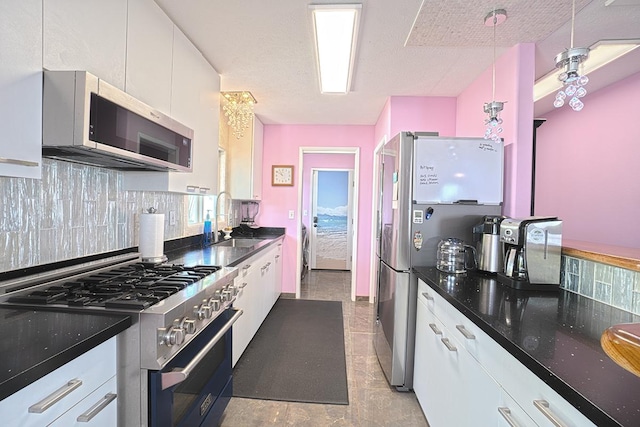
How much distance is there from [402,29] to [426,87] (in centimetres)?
104

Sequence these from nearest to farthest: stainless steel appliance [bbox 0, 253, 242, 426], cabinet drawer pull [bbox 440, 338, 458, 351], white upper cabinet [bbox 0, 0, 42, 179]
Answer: white upper cabinet [bbox 0, 0, 42, 179] → stainless steel appliance [bbox 0, 253, 242, 426] → cabinet drawer pull [bbox 440, 338, 458, 351]

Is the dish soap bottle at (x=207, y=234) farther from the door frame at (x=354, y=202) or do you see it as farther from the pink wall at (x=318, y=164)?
the pink wall at (x=318, y=164)

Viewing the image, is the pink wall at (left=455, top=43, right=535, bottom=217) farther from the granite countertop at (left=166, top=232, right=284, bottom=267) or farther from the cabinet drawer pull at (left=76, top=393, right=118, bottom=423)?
the cabinet drawer pull at (left=76, top=393, right=118, bottom=423)

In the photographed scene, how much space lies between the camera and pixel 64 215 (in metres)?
1.43

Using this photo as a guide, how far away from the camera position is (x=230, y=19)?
72.6 inches

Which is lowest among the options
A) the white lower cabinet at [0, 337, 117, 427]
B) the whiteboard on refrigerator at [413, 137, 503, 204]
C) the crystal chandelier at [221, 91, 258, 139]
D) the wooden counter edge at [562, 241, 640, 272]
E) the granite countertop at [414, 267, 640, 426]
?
the white lower cabinet at [0, 337, 117, 427]

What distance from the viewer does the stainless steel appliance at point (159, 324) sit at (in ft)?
3.42

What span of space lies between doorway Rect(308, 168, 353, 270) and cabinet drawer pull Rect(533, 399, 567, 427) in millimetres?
5496

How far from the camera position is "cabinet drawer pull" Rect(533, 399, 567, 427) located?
714 mm

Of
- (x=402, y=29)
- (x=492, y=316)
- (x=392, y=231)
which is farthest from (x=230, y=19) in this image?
(x=492, y=316)

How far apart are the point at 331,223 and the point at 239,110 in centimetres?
349

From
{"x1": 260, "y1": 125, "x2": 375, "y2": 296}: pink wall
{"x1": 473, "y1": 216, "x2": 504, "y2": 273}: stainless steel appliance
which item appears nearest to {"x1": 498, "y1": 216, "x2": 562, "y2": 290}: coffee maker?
{"x1": 473, "y1": 216, "x2": 504, "y2": 273}: stainless steel appliance

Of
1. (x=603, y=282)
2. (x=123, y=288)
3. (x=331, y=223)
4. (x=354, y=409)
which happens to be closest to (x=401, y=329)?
(x=354, y=409)

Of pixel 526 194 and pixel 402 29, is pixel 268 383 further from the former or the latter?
pixel 402 29
